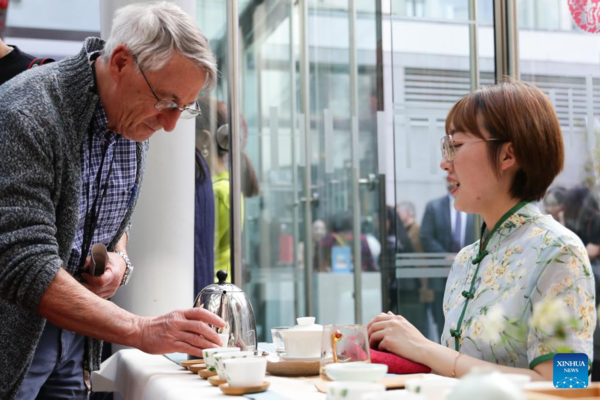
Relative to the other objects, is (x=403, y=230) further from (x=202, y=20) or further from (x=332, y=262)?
(x=202, y=20)

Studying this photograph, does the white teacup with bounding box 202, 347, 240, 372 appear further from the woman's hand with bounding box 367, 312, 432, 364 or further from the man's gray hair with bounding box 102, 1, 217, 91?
the man's gray hair with bounding box 102, 1, 217, 91

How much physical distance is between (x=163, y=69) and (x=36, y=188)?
437mm

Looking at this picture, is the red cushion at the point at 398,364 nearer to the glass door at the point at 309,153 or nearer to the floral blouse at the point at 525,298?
the floral blouse at the point at 525,298

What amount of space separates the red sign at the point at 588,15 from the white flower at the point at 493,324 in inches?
79.7

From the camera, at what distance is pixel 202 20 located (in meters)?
4.75

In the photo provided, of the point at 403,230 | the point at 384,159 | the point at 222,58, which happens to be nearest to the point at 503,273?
the point at 403,230

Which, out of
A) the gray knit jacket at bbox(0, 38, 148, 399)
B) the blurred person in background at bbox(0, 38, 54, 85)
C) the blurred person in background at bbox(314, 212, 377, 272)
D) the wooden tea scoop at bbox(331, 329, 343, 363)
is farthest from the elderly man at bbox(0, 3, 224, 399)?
the blurred person in background at bbox(314, 212, 377, 272)

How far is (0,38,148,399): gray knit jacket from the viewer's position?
163 centimetres

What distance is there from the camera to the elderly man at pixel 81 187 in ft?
5.36

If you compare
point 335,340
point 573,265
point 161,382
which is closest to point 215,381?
point 161,382

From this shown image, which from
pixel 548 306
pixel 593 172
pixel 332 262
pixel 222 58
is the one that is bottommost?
pixel 332 262

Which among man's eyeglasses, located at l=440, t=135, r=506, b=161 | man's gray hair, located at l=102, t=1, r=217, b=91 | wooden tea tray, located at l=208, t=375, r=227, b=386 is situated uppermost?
man's gray hair, located at l=102, t=1, r=217, b=91

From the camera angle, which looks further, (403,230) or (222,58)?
(222,58)

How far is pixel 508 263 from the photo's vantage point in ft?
5.48
